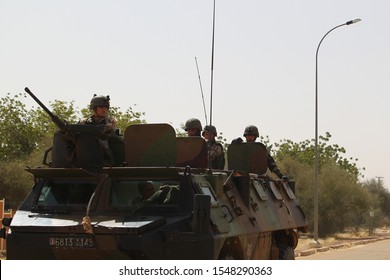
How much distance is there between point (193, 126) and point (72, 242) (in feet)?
14.4

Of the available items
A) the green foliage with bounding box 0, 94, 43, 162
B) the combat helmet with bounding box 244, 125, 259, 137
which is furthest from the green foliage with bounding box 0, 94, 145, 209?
the combat helmet with bounding box 244, 125, 259, 137

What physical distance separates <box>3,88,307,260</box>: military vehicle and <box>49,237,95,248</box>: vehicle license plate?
11 millimetres

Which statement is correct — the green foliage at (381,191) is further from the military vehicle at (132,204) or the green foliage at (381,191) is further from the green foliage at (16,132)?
the military vehicle at (132,204)

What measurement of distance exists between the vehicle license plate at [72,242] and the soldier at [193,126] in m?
4.37

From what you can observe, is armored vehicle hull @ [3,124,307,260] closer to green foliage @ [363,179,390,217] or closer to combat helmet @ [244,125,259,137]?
combat helmet @ [244,125,259,137]

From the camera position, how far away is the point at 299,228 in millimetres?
15383

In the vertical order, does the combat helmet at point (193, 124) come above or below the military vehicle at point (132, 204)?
above

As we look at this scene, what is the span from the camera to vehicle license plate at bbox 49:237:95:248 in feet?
31.1

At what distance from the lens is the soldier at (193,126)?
13.5 metres

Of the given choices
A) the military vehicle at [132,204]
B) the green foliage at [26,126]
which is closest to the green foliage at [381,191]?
the green foliage at [26,126]

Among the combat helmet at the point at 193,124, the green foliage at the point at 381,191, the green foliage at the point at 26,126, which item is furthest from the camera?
the green foliage at the point at 381,191

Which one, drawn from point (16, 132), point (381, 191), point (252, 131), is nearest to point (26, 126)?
point (16, 132)

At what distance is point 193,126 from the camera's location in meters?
13.5

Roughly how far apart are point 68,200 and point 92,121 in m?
1.67
